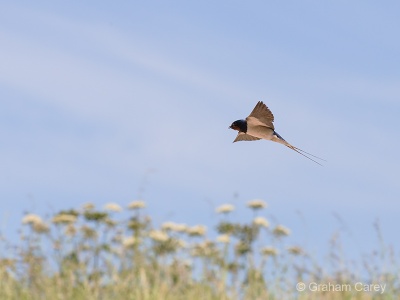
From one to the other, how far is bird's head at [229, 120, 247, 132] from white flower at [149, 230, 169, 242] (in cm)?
366

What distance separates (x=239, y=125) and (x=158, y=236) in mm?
3804

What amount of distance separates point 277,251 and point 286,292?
37 cm

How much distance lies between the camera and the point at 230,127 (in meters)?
11.0

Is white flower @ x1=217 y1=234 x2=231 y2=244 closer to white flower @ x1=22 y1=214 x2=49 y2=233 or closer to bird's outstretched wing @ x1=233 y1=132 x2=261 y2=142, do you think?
white flower @ x1=22 y1=214 x2=49 y2=233

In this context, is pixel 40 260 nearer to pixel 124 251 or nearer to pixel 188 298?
pixel 124 251

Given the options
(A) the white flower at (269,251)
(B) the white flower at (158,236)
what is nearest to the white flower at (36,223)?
(B) the white flower at (158,236)

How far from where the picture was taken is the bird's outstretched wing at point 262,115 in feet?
34.4

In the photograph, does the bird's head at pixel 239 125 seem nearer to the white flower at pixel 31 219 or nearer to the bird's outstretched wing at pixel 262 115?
the bird's outstretched wing at pixel 262 115

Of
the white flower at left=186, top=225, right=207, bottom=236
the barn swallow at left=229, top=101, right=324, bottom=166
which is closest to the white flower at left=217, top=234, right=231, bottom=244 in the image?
the white flower at left=186, top=225, right=207, bottom=236

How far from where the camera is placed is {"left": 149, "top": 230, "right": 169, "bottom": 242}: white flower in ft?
24.0

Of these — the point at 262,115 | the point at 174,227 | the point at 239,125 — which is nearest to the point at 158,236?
the point at 174,227

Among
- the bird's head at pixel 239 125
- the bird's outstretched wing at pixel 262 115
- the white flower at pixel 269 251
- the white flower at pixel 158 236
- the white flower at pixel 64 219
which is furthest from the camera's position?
the bird's head at pixel 239 125

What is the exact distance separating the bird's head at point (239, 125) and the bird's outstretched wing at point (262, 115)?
0.13 m
